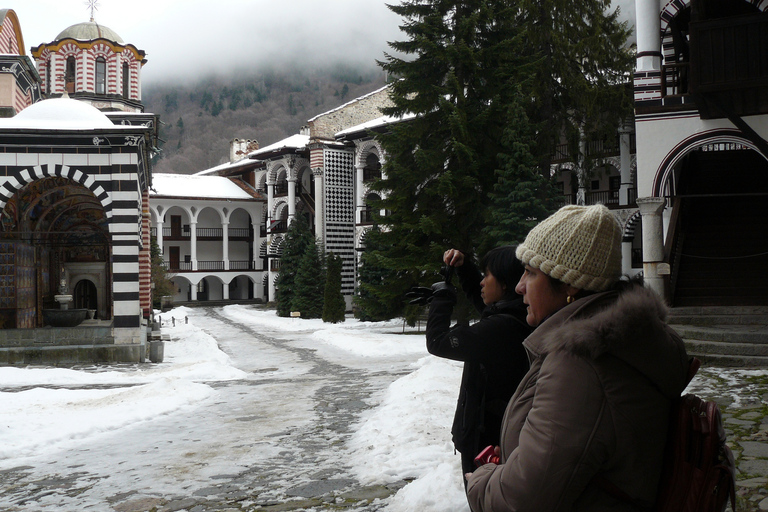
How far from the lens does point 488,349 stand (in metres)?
2.98

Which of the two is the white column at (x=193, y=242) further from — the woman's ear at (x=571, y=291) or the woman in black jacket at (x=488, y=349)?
the woman's ear at (x=571, y=291)

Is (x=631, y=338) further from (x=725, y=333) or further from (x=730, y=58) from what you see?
(x=730, y=58)

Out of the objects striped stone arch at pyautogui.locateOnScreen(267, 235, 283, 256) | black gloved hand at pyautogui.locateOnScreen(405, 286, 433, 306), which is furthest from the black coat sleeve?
striped stone arch at pyautogui.locateOnScreen(267, 235, 283, 256)

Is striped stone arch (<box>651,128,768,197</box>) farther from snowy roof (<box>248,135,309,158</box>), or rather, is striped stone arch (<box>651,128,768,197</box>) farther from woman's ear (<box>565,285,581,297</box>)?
snowy roof (<box>248,135,309,158</box>)

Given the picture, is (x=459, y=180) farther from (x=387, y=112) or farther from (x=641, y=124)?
(x=641, y=124)

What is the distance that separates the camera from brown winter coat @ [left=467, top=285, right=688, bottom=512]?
1699 mm

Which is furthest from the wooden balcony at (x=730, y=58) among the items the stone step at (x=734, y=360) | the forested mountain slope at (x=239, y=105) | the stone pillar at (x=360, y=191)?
the forested mountain slope at (x=239, y=105)

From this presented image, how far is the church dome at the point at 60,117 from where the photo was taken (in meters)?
14.4

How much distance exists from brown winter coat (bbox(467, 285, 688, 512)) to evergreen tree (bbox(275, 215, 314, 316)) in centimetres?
3002

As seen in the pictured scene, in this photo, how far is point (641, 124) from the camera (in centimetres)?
1219

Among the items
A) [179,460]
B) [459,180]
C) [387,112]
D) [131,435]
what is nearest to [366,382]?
[131,435]

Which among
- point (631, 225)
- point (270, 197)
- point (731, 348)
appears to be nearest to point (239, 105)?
point (270, 197)

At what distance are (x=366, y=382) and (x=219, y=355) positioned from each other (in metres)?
5.74

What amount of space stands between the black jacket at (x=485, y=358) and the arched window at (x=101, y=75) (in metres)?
30.1
